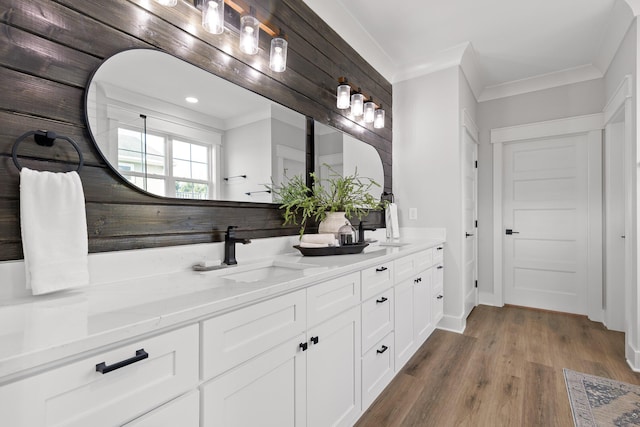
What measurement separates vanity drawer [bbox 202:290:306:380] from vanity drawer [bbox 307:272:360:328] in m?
0.05

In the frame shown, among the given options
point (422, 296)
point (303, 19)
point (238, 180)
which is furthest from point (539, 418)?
point (303, 19)

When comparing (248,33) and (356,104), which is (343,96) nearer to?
(356,104)

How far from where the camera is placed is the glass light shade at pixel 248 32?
1.62 m

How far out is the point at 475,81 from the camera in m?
3.59

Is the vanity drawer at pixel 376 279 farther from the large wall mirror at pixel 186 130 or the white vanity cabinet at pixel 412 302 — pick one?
the large wall mirror at pixel 186 130

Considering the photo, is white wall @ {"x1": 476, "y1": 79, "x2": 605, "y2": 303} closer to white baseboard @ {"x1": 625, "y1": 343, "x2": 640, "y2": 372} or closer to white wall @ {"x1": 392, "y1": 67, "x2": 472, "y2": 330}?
white wall @ {"x1": 392, "y1": 67, "x2": 472, "y2": 330}

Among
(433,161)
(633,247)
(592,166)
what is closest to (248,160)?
(433,161)

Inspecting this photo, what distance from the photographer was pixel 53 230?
0.97 metres

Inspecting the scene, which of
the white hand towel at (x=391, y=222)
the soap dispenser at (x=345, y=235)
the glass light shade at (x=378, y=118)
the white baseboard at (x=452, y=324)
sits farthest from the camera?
the white hand towel at (x=391, y=222)

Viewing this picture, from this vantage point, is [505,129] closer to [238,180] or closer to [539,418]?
[539,418]

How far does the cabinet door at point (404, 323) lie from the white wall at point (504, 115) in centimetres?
213

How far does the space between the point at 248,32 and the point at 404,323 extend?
1948mm

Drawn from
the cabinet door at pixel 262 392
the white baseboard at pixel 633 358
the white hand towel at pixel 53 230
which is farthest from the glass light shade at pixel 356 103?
the white baseboard at pixel 633 358

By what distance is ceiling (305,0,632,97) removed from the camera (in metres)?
2.40
